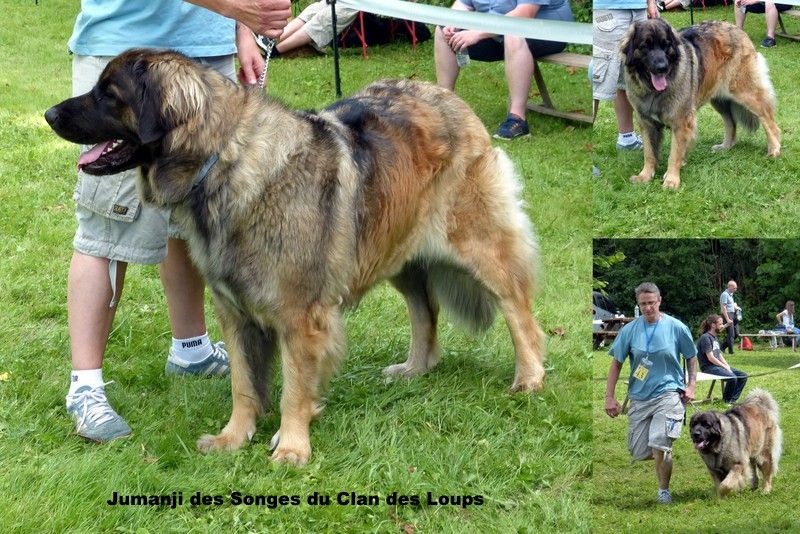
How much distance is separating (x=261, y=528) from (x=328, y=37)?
9.50m

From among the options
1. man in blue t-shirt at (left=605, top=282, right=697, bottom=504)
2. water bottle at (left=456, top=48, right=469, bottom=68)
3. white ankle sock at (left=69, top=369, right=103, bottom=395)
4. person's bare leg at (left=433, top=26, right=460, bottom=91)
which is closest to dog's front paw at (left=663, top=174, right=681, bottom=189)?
man in blue t-shirt at (left=605, top=282, right=697, bottom=504)

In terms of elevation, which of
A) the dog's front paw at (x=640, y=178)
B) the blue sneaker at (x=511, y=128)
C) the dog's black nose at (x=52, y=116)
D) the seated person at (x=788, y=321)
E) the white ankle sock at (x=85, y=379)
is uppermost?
the dog's black nose at (x=52, y=116)

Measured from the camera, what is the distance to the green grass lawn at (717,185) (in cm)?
292

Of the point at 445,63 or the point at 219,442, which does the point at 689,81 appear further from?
the point at 445,63

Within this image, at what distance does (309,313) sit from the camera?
11.9 ft

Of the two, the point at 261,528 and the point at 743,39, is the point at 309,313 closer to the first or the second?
the point at 261,528

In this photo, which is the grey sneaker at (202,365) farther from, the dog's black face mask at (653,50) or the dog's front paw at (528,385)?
the dog's black face mask at (653,50)

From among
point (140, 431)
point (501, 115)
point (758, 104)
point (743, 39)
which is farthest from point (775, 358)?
point (501, 115)

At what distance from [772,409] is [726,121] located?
1231 millimetres

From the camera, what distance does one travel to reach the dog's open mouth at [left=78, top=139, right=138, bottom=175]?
3367 mm

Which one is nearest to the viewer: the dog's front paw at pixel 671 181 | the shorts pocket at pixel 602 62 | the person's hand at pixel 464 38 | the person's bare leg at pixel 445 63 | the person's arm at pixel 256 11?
the dog's front paw at pixel 671 181

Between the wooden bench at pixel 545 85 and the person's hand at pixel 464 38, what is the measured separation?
55cm

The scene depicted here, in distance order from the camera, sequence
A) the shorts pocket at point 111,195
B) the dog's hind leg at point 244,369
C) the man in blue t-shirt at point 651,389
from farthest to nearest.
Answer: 1. the dog's hind leg at point 244,369
2. the shorts pocket at point 111,195
3. the man in blue t-shirt at point 651,389

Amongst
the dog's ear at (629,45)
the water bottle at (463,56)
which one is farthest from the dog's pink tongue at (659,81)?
the water bottle at (463,56)
